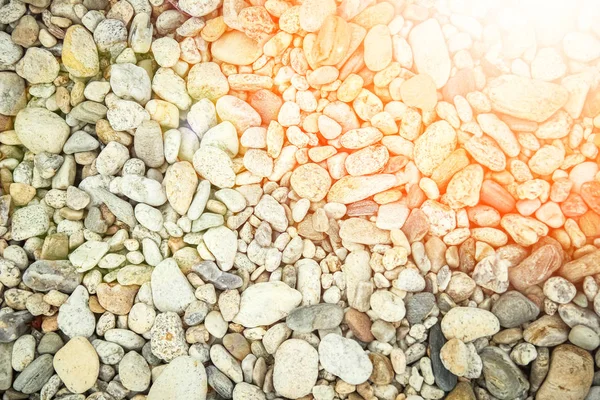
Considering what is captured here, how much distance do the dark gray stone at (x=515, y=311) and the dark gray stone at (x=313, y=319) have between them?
0.98 ft

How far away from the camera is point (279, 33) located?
3.63 ft

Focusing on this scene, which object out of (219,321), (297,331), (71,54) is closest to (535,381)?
(297,331)

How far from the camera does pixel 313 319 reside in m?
0.97

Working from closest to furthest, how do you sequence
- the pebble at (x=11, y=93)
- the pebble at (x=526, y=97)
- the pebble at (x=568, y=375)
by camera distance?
the pebble at (x=568, y=375), the pebble at (x=526, y=97), the pebble at (x=11, y=93)

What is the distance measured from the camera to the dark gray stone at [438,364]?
92 centimetres

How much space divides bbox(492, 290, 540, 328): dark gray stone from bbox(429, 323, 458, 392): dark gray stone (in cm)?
12

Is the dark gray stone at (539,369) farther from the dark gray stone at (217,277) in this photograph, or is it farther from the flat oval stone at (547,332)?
the dark gray stone at (217,277)

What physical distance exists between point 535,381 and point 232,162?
710mm

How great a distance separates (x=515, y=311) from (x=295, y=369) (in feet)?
1.36

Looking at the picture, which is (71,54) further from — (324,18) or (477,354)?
(477,354)

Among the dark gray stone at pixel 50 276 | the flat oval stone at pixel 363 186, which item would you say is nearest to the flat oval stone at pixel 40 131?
the dark gray stone at pixel 50 276

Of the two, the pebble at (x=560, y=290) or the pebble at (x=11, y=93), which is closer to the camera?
the pebble at (x=560, y=290)

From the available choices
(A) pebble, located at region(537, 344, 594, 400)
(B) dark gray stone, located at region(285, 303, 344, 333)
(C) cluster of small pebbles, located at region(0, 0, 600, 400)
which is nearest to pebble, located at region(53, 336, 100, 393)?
(C) cluster of small pebbles, located at region(0, 0, 600, 400)

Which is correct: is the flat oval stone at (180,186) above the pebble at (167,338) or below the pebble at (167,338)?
above
